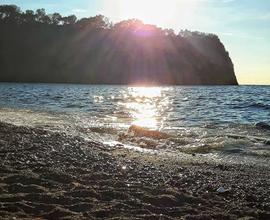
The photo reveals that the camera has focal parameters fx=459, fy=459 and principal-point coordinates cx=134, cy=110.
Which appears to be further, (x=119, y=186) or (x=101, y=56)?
(x=101, y=56)

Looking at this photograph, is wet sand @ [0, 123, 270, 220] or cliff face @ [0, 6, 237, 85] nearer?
wet sand @ [0, 123, 270, 220]

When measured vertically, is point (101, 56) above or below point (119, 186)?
above

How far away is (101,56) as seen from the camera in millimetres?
163250

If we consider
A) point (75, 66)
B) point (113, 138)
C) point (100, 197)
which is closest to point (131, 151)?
point (113, 138)

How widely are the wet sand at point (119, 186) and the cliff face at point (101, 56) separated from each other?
476 feet

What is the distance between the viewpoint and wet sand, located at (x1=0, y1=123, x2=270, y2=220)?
23.4 feet

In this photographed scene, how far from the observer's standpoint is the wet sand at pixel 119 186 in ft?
23.4

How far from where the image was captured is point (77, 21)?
601ft

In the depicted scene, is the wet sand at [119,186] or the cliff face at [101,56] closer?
the wet sand at [119,186]

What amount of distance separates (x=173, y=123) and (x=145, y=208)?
17.8m

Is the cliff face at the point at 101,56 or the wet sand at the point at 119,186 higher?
the cliff face at the point at 101,56

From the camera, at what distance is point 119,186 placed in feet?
28.1

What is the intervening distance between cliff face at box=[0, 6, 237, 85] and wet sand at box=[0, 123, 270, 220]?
14520 cm

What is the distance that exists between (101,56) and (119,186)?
513ft
